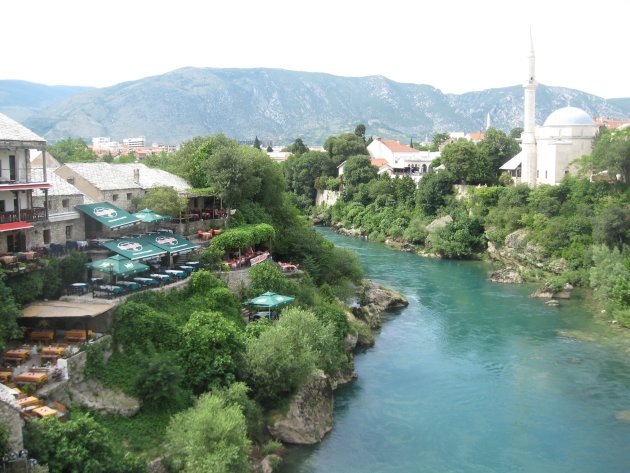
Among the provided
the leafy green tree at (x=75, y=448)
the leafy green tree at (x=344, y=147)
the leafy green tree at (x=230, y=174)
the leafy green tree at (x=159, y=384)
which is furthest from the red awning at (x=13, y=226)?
the leafy green tree at (x=344, y=147)

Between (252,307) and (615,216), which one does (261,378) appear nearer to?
(252,307)

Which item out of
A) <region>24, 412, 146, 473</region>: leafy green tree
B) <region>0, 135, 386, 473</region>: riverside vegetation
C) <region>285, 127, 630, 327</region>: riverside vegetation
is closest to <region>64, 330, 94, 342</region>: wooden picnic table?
<region>0, 135, 386, 473</region>: riverside vegetation

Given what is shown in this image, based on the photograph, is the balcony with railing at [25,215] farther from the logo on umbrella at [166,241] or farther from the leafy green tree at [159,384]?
the leafy green tree at [159,384]

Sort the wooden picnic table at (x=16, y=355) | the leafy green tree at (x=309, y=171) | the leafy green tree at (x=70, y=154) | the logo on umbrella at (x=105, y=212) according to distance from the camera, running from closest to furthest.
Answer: the wooden picnic table at (x=16, y=355), the logo on umbrella at (x=105, y=212), the leafy green tree at (x=70, y=154), the leafy green tree at (x=309, y=171)

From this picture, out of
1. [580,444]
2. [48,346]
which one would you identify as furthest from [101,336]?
[580,444]

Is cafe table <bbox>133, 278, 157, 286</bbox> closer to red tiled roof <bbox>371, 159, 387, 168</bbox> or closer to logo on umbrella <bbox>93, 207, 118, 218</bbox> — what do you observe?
logo on umbrella <bbox>93, 207, 118, 218</bbox>

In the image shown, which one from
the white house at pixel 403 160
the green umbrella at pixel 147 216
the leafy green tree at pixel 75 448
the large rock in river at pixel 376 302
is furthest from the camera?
the white house at pixel 403 160
